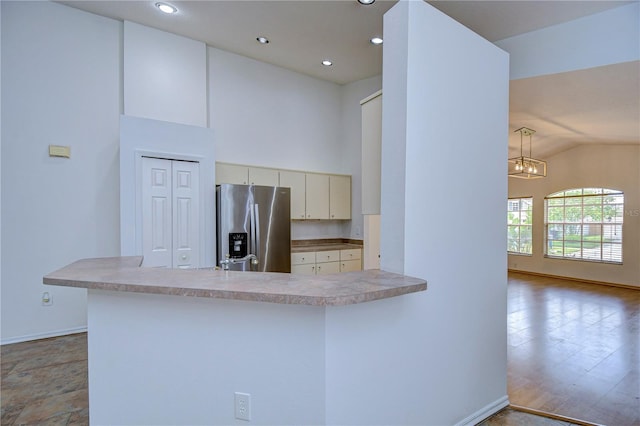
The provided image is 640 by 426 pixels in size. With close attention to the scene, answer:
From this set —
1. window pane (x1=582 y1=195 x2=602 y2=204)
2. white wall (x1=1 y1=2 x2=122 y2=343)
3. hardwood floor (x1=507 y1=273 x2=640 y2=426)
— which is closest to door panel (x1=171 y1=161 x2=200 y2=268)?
white wall (x1=1 y1=2 x2=122 y2=343)

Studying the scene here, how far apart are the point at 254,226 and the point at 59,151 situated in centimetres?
223

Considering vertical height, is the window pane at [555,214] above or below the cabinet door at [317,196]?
below

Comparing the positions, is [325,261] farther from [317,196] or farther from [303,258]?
[317,196]

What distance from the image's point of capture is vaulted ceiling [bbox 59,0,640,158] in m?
3.40

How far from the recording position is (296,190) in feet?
17.4

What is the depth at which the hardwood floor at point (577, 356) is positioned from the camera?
99.3 inches

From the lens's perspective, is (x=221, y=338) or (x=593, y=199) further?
(x=593, y=199)

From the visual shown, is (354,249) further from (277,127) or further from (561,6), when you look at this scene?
(561,6)

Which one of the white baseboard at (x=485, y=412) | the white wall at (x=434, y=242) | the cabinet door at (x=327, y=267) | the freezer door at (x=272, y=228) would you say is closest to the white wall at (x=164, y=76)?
the freezer door at (x=272, y=228)

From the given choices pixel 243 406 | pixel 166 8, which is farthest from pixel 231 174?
pixel 243 406

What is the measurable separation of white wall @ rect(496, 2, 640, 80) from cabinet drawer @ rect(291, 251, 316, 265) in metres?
3.38

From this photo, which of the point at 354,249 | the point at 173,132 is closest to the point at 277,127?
the point at 173,132

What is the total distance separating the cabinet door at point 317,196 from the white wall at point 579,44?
116 inches

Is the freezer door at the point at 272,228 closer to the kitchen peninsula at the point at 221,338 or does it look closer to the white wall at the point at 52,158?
the white wall at the point at 52,158
